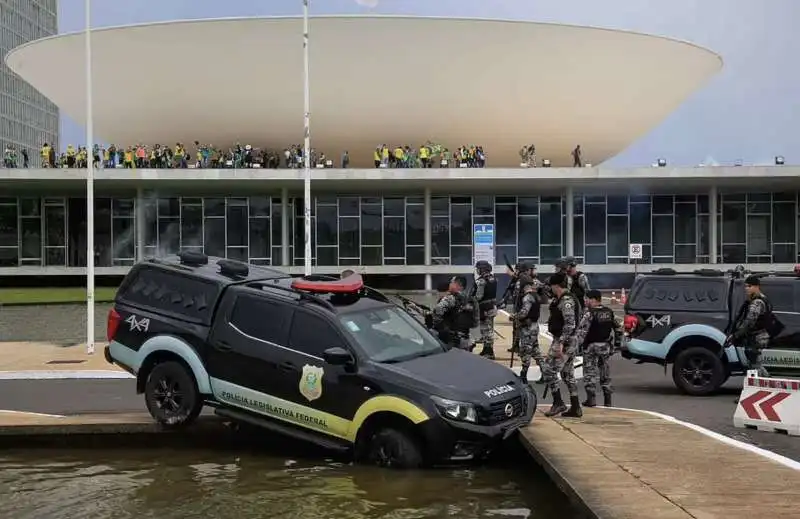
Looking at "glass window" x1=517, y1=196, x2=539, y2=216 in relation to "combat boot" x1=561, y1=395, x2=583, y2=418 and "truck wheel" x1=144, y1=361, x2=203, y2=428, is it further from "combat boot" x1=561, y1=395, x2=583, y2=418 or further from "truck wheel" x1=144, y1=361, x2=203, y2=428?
"truck wheel" x1=144, y1=361, x2=203, y2=428

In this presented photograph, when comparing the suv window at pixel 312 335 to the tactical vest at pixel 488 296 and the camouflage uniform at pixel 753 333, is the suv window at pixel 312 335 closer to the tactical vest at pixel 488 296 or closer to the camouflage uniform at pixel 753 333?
the camouflage uniform at pixel 753 333

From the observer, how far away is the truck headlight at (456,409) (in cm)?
761

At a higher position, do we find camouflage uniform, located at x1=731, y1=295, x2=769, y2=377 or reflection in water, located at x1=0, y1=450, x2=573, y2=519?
camouflage uniform, located at x1=731, y1=295, x2=769, y2=377

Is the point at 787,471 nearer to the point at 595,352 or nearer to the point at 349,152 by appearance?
the point at 595,352

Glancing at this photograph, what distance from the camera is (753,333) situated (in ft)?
38.3

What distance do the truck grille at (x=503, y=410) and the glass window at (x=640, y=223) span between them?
37809mm

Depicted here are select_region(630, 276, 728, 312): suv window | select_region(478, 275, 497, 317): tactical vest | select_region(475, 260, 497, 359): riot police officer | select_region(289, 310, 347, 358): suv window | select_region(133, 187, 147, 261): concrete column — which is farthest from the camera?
select_region(133, 187, 147, 261): concrete column

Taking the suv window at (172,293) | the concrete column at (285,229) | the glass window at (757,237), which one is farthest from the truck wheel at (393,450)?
the glass window at (757,237)

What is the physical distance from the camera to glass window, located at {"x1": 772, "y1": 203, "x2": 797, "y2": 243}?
44.2 metres

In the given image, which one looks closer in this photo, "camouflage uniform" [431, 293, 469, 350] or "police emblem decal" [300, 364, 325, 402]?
"police emblem decal" [300, 364, 325, 402]

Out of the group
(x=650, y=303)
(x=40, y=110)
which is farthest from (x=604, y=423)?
(x=40, y=110)

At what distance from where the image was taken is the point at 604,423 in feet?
30.7

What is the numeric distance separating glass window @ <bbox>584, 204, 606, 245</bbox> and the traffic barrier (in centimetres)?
3511

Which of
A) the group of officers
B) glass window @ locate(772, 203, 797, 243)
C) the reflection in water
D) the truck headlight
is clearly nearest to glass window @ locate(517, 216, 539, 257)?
glass window @ locate(772, 203, 797, 243)
